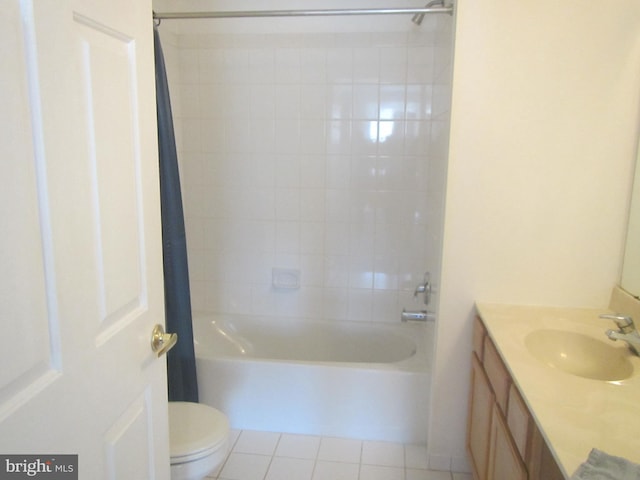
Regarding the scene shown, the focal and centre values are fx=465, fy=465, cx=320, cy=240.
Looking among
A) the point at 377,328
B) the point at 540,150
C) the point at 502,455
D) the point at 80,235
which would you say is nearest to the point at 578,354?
the point at 502,455

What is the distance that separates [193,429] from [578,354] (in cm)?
140

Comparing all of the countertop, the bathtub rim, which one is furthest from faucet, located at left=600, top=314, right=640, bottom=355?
the bathtub rim

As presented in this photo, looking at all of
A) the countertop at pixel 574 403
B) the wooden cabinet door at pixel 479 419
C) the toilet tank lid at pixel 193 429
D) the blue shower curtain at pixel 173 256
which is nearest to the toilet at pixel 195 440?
the toilet tank lid at pixel 193 429

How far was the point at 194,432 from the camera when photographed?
5.67 feet

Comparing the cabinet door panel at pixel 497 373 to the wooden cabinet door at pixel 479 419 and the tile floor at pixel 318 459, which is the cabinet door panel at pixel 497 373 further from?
the tile floor at pixel 318 459

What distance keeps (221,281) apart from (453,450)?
1630 millimetres

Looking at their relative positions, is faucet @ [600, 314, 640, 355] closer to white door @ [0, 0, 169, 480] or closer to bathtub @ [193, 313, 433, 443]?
bathtub @ [193, 313, 433, 443]

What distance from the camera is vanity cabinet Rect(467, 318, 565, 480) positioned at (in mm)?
1179

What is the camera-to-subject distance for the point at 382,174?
105 inches

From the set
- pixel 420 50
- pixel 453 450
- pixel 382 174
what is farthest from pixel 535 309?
pixel 420 50

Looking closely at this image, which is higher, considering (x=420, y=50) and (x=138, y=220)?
(x=420, y=50)

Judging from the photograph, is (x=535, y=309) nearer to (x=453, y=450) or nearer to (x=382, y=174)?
(x=453, y=450)

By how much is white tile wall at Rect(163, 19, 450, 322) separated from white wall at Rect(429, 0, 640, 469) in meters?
0.62

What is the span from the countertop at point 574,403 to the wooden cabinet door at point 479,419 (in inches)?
9.3
